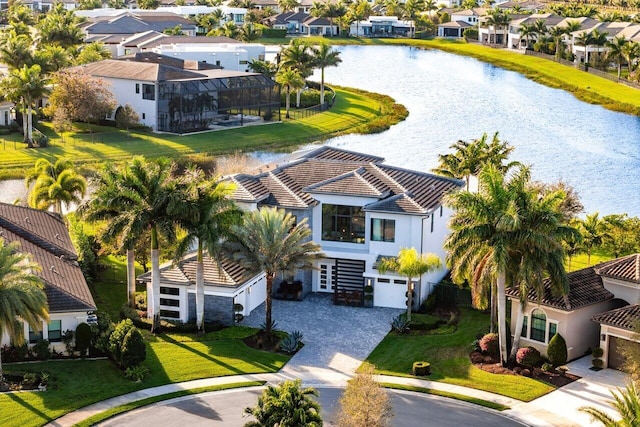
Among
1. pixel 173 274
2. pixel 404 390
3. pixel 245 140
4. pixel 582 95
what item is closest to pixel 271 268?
pixel 173 274

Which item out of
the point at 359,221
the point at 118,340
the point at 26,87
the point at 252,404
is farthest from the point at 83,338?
the point at 26,87

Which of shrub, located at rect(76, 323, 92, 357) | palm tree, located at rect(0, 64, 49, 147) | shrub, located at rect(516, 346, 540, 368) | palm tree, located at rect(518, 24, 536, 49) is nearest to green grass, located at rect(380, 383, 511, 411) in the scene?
shrub, located at rect(516, 346, 540, 368)

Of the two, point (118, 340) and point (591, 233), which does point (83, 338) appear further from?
point (591, 233)

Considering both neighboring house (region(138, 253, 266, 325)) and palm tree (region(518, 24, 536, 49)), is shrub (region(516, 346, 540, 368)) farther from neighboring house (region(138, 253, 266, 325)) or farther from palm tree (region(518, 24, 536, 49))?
palm tree (region(518, 24, 536, 49))

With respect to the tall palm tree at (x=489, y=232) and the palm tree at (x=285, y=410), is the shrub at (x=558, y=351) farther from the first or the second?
the palm tree at (x=285, y=410)

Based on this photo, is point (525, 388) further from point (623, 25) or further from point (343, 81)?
point (623, 25)

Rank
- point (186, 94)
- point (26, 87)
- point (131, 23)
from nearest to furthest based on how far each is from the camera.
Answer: point (26, 87) → point (186, 94) → point (131, 23)
